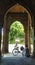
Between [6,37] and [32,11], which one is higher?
[32,11]

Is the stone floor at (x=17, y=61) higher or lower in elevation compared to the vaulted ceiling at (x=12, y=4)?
lower

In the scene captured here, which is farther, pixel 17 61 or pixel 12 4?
pixel 12 4

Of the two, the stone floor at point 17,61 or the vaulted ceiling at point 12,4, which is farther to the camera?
the vaulted ceiling at point 12,4

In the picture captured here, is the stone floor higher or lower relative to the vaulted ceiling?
lower

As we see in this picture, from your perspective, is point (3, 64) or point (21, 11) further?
point (21, 11)

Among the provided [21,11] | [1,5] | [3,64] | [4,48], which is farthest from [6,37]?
[3,64]

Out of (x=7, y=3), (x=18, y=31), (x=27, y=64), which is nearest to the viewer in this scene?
(x=27, y=64)

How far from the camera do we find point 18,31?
87.9 ft

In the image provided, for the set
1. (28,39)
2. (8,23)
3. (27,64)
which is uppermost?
(8,23)

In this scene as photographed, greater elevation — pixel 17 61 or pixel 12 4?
pixel 12 4

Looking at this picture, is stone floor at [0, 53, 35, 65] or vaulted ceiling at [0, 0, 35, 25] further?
vaulted ceiling at [0, 0, 35, 25]

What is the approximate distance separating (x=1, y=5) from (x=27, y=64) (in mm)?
3828

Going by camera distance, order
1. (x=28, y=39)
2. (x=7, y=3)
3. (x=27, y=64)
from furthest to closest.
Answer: (x=28, y=39) → (x=7, y=3) → (x=27, y=64)

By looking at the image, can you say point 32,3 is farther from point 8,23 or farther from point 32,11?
point 8,23
